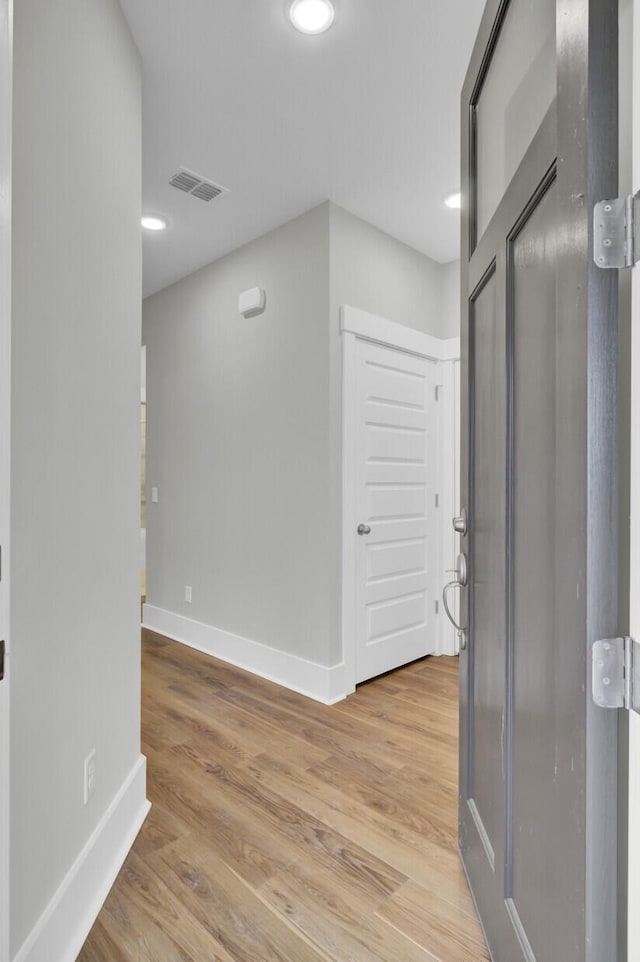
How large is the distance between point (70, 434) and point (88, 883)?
3.83 ft

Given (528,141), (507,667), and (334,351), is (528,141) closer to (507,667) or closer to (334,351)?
(507,667)

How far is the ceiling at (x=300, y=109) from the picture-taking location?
174 cm

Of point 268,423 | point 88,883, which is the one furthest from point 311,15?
point 88,883

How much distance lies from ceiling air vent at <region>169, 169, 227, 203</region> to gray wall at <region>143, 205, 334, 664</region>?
48 cm

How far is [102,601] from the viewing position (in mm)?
1529

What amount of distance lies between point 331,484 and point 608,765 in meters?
2.17

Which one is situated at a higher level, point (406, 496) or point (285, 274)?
point (285, 274)

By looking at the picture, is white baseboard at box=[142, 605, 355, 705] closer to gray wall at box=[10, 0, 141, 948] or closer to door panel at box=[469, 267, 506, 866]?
gray wall at box=[10, 0, 141, 948]

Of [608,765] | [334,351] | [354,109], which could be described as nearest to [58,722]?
[608,765]

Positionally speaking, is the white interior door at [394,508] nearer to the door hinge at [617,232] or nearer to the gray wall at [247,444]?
the gray wall at [247,444]

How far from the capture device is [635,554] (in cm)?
64

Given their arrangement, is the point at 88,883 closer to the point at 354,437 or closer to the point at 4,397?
the point at 4,397

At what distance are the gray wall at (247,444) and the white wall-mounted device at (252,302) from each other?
56 mm

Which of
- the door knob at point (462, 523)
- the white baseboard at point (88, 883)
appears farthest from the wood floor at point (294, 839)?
the door knob at point (462, 523)
